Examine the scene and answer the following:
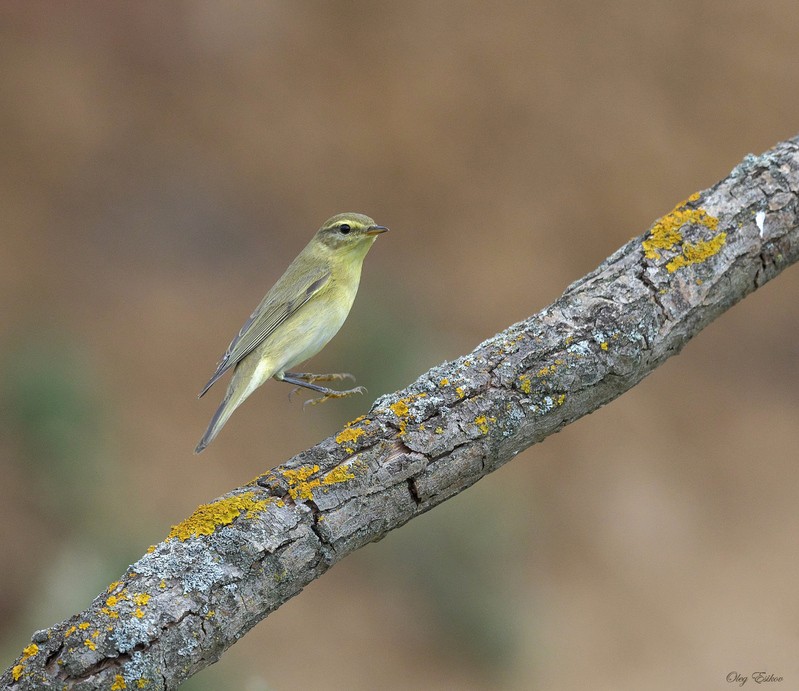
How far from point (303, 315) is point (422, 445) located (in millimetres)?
1915

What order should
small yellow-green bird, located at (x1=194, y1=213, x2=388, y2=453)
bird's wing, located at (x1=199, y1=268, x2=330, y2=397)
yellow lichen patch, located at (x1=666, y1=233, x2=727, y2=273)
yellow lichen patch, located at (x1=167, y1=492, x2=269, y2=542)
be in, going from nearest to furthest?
yellow lichen patch, located at (x1=167, y1=492, x2=269, y2=542) → yellow lichen patch, located at (x1=666, y1=233, x2=727, y2=273) → small yellow-green bird, located at (x1=194, y1=213, x2=388, y2=453) → bird's wing, located at (x1=199, y1=268, x2=330, y2=397)

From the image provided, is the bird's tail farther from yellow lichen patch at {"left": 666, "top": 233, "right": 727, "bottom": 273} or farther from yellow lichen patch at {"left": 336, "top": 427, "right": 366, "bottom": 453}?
yellow lichen patch at {"left": 666, "top": 233, "right": 727, "bottom": 273}

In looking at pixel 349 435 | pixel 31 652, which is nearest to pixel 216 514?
pixel 349 435

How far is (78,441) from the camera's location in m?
10.4

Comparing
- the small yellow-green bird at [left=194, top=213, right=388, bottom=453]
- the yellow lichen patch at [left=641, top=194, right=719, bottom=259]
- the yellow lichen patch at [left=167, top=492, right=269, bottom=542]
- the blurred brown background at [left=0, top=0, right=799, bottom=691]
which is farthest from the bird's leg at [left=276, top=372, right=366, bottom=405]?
the blurred brown background at [left=0, top=0, right=799, bottom=691]

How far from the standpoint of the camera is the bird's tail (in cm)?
468

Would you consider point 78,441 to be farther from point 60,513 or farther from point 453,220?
point 453,220

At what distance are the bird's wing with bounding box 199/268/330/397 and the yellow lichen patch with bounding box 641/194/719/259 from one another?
78.8 inches

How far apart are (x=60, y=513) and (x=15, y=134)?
19.8 feet

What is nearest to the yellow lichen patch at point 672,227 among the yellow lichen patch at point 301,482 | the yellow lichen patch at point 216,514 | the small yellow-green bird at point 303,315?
the small yellow-green bird at point 303,315

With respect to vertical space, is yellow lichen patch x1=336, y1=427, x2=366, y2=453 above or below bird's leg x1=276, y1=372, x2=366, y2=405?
below

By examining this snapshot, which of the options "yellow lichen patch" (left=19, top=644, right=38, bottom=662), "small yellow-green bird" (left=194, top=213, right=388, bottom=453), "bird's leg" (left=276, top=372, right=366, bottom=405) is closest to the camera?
"yellow lichen patch" (left=19, top=644, right=38, bottom=662)

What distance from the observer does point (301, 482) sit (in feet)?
11.6

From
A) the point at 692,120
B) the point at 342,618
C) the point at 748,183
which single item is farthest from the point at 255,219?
the point at 748,183
